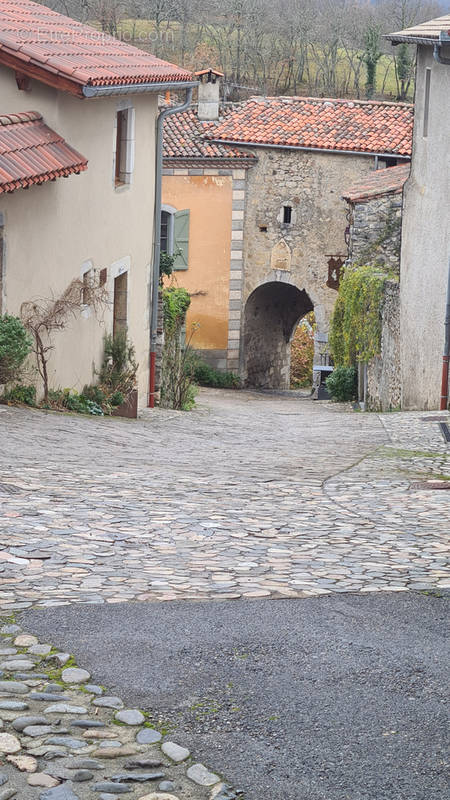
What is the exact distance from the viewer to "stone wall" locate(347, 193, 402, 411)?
2088 cm

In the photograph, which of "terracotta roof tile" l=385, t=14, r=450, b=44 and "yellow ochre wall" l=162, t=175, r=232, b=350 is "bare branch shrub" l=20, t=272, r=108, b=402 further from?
"yellow ochre wall" l=162, t=175, r=232, b=350

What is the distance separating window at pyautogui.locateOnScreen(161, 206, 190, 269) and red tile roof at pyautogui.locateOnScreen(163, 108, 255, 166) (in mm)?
1320

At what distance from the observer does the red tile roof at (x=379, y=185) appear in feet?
76.7

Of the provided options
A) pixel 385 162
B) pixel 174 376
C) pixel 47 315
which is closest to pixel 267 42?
pixel 385 162

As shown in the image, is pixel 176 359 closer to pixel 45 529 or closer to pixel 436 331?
pixel 436 331

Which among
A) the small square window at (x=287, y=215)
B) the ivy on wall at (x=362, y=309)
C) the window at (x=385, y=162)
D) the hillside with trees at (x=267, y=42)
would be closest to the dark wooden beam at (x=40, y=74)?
the ivy on wall at (x=362, y=309)

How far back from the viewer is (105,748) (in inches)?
150

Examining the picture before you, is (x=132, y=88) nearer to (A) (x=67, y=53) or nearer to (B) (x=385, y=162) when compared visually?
(A) (x=67, y=53)

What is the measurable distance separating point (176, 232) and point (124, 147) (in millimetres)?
13431

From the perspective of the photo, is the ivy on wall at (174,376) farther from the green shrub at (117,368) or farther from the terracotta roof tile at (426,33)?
the terracotta roof tile at (426,33)

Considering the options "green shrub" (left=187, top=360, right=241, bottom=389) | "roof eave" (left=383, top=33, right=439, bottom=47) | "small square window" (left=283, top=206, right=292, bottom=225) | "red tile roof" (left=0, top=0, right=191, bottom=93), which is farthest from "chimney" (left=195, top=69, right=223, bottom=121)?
"red tile roof" (left=0, top=0, right=191, bottom=93)

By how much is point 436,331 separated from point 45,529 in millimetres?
11617

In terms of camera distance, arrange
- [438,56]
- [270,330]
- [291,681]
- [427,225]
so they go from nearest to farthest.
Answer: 1. [291,681]
2. [438,56]
3. [427,225]
4. [270,330]

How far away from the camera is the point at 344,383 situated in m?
24.6
